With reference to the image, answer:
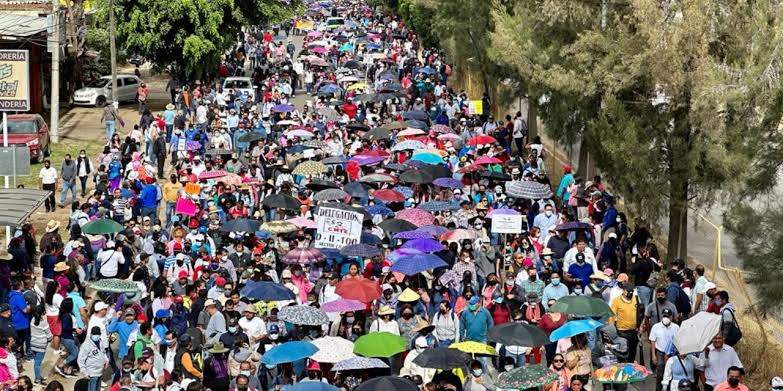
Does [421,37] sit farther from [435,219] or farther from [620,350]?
[620,350]

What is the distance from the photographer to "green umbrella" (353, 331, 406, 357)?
16.6 meters

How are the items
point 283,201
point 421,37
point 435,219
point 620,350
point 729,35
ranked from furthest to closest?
1. point 421,37
2. point 283,201
3. point 435,219
4. point 729,35
5. point 620,350

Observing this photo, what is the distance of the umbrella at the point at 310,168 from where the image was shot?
28.7m

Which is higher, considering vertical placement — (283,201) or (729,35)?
(729,35)

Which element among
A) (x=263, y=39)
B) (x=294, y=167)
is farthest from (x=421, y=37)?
(x=294, y=167)

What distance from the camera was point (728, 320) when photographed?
56.1 ft

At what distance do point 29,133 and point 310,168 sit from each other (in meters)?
11.8

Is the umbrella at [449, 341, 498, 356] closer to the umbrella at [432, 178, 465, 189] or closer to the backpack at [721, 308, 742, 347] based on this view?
the backpack at [721, 308, 742, 347]

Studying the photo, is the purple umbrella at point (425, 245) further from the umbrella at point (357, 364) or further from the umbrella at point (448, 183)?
the umbrella at point (448, 183)

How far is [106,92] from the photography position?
5188 centimetres

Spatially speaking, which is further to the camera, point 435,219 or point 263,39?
point 263,39

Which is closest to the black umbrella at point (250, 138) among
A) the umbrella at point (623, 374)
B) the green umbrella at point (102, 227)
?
the green umbrella at point (102, 227)

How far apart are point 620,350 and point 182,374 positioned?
5749 millimetres

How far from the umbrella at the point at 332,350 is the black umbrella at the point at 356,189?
379 inches
